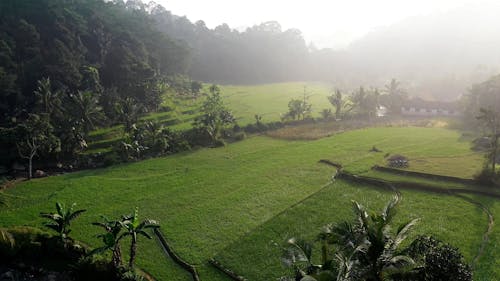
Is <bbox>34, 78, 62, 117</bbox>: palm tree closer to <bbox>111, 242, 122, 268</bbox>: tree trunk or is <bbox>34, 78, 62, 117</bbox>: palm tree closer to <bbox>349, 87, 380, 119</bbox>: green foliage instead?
<bbox>111, 242, 122, 268</bbox>: tree trunk

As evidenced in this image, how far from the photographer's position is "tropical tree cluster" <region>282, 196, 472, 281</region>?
12.1 meters

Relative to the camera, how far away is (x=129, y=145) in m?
37.5

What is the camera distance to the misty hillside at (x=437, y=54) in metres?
92.9

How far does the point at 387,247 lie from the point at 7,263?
Answer: 18139mm

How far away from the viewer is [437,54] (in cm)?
13962

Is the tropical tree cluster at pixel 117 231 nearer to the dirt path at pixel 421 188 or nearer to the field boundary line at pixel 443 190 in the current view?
the field boundary line at pixel 443 190

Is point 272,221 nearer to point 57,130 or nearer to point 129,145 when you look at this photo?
point 129,145

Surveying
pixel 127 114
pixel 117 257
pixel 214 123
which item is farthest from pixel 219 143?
pixel 117 257

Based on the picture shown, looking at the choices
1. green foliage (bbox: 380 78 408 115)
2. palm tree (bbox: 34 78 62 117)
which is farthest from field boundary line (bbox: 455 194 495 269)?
green foliage (bbox: 380 78 408 115)

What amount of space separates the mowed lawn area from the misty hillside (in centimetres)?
5735

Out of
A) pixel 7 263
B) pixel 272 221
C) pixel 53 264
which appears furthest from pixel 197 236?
pixel 7 263

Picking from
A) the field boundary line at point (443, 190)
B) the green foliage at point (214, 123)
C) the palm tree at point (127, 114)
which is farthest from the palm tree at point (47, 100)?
the field boundary line at point (443, 190)

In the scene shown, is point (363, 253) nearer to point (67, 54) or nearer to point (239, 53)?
point (67, 54)

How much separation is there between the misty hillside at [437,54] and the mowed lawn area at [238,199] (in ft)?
188
